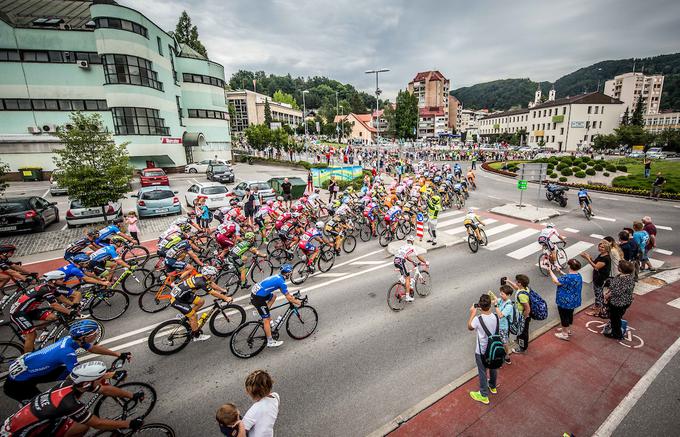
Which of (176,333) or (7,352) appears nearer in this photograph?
(7,352)

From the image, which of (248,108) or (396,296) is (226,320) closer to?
(396,296)

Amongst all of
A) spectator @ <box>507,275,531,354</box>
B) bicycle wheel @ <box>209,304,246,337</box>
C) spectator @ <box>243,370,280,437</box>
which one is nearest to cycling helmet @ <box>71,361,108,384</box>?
spectator @ <box>243,370,280,437</box>

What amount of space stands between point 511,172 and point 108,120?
142 feet

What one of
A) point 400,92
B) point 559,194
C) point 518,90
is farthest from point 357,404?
point 518,90

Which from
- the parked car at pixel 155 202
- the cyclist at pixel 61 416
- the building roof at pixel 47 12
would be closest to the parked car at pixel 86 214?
the parked car at pixel 155 202

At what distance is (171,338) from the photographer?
21.2 feet

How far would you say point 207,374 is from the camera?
585 cm

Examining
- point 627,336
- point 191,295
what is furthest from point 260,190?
point 627,336

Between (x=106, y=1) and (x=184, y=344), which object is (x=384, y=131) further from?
(x=184, y=344)

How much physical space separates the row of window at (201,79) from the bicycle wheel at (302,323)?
41194 millimetres

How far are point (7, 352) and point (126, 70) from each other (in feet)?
102

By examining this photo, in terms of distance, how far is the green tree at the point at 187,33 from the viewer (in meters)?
53.8

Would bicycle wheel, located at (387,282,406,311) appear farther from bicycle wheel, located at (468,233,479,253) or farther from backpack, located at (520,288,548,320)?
bicycle wheel, located at (468,233,479,253)

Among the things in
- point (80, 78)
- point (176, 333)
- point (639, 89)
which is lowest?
point (176, 333)
